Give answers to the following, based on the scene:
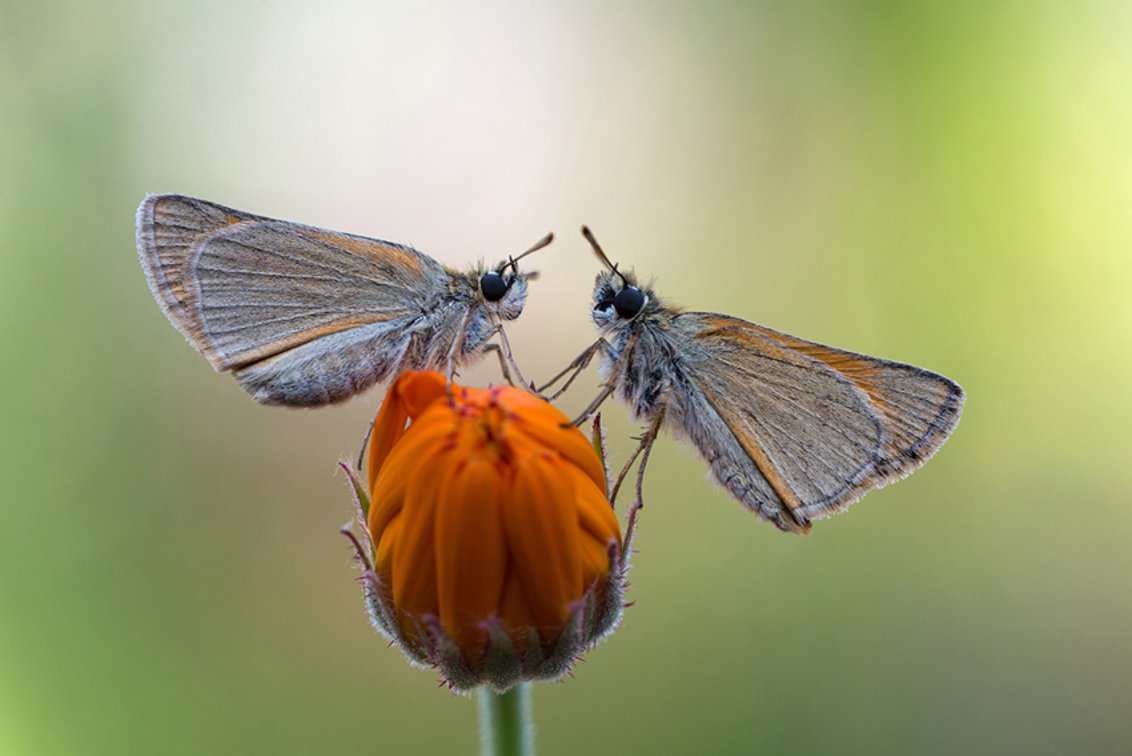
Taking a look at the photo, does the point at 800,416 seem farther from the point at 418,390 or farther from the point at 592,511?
the point at 418,390

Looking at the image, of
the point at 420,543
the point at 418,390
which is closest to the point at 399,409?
the point at 418,390

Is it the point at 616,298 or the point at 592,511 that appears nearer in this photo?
the point at 592,511

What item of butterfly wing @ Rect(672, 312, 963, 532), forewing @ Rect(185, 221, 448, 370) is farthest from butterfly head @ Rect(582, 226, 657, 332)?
forewing @ Rect(185, 221, 448, 370)

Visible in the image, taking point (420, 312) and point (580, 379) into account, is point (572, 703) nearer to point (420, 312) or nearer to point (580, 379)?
point (580, 379)

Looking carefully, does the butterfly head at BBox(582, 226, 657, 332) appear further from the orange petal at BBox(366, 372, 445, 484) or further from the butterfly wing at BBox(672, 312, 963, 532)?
the orange petal at BBox(366, 372, 445, 484)

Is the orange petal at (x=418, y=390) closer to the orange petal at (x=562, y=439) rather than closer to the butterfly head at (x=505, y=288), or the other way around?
the orange petal at (x=562, y=439)

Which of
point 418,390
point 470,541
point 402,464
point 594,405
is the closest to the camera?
point 470,541

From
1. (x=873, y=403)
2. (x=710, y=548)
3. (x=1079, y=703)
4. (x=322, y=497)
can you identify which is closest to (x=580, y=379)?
(x=710, y=548)

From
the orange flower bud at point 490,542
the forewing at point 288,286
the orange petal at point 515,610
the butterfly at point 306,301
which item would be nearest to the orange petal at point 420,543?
the orange flower bud at point 490,542
